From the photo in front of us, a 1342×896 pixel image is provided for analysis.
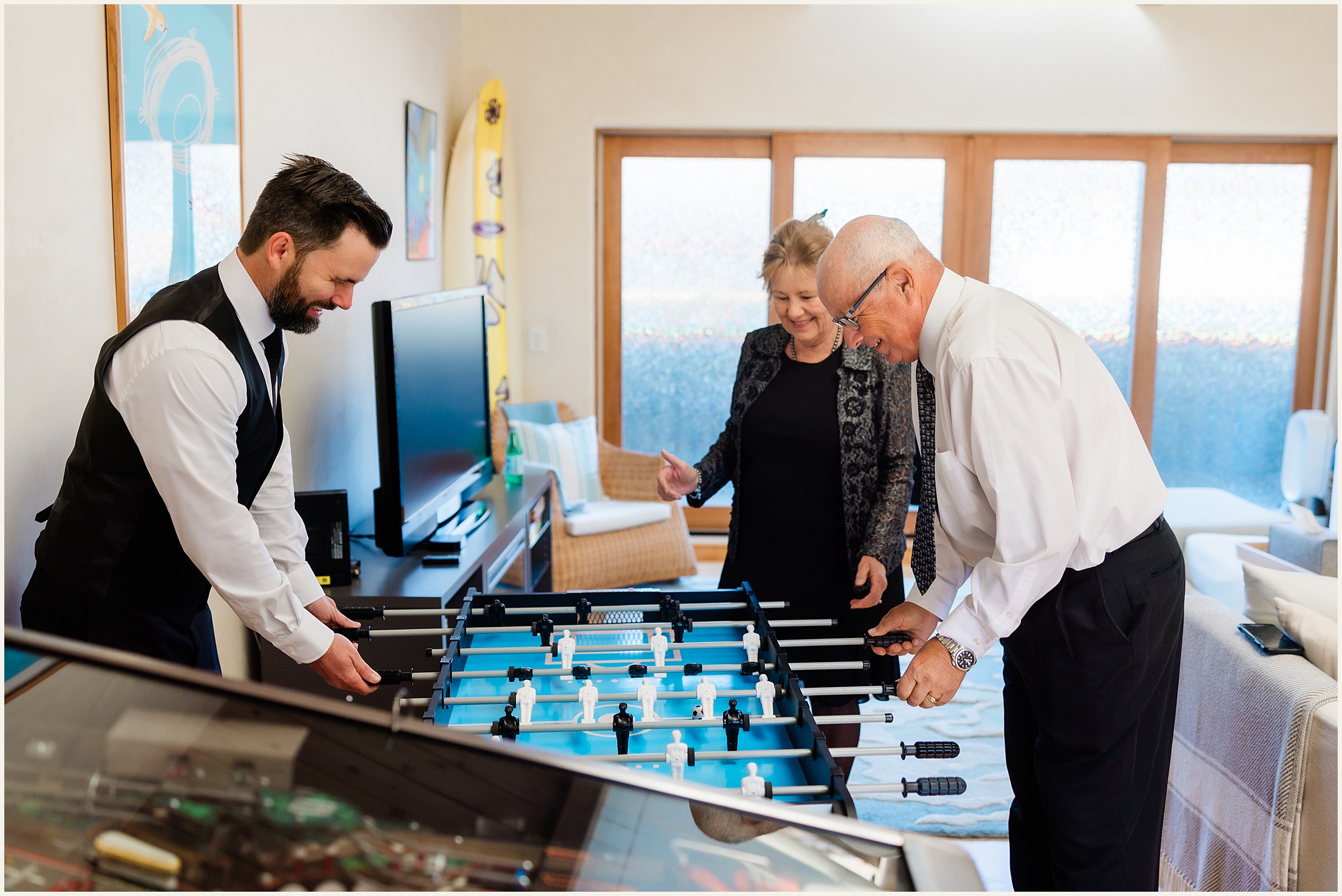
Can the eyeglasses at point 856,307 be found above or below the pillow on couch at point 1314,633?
above

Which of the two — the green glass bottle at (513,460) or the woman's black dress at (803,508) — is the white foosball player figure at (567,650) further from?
the green glass bottle at (513,460)

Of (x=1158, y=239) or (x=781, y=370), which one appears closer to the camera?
(x=781, y=370)

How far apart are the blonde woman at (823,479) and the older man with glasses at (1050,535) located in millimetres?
509

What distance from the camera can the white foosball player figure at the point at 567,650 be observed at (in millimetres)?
1756

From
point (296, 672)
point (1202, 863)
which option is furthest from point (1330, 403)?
point (296, 672)

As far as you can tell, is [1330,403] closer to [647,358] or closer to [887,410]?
[647,358]

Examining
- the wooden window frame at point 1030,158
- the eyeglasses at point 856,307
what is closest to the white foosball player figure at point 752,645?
the eyeglasses at point 856,307

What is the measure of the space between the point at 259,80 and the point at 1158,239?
4.56 m

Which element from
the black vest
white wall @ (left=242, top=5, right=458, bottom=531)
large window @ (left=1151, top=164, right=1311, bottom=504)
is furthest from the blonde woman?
large window @ (left=1151, top=164, right=1311, bottom=504)

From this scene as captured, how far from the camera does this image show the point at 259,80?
247 centimetres

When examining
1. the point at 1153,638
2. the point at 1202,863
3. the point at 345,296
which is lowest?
the point at 1202,863

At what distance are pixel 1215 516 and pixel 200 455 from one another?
14.0 feet

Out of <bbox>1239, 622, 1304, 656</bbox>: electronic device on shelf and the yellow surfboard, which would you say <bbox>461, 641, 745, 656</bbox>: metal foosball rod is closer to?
<bbox>1239, 622, 1304, 656</bbox>: electronic device on shelf

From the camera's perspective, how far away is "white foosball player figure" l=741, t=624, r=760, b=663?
180cm
